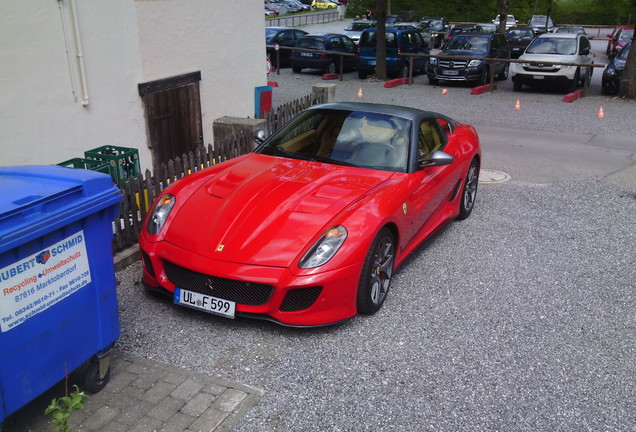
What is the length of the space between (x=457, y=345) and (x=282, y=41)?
2069cm

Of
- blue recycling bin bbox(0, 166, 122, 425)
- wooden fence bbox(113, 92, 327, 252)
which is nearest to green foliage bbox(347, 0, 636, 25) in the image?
wooden fence bbox(113, 92, 327, 252)

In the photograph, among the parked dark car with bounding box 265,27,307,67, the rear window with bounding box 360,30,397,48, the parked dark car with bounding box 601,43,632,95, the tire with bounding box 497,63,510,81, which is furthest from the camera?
the parked dark car with bounding box 265,27,307,67

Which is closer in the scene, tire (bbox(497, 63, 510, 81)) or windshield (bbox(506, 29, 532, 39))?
tire (bbox(497, 63, 510, 81))

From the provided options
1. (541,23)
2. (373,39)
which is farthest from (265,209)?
(541,23)

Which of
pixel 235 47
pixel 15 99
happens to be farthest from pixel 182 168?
pixel 235 47

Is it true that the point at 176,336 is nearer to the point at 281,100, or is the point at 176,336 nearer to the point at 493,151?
the point at 493,151

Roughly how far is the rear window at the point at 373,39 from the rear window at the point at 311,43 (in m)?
1.47

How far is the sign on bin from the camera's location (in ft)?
10.1

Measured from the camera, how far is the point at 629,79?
54.3ft

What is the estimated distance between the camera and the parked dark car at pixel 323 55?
21234 mm

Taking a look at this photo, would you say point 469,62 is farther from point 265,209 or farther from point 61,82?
point 265,209

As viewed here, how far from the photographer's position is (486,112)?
15203 millimetres

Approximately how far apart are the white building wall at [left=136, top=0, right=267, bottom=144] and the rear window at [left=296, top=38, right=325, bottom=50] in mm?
10180

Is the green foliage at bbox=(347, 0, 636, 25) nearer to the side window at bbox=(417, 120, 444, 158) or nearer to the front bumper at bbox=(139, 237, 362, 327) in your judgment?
the side window at bbox=(417, 120, 444, 158)
